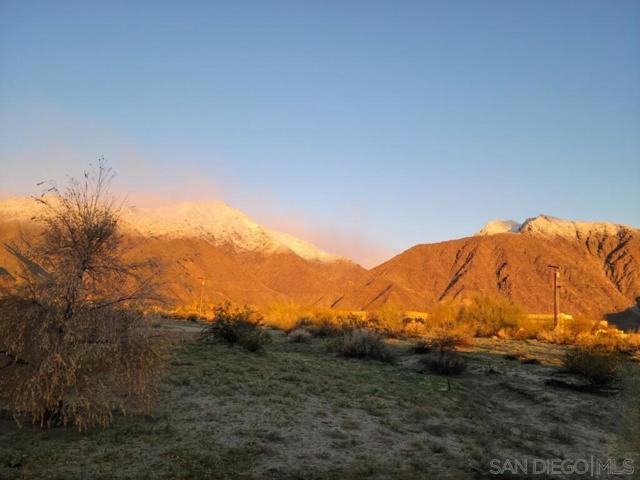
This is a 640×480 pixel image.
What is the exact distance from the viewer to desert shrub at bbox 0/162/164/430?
7746 mm

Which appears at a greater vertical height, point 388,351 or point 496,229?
point 496,229

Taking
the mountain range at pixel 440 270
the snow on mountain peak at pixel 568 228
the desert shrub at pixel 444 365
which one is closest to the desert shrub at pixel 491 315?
the desert shrub at pixel 444 365

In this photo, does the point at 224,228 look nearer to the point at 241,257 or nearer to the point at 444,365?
the point at 241,257

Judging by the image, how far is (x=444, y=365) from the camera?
16.5 m

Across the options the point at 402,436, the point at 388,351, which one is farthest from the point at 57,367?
the point at 388,351

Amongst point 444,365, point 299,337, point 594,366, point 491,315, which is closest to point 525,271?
point 491,315

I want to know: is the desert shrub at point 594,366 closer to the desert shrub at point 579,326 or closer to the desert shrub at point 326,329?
the desert shrub at point 326,329

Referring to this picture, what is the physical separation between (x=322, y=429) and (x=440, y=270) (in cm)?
8603

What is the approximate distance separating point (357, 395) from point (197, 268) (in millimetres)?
82711

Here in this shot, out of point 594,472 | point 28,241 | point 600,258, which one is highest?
point 600,258

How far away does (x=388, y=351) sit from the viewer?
19.4 meters

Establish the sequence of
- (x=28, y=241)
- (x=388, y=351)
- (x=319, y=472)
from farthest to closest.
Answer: (x=388, y=351), (x=28, y=241), (x=319, y=472)

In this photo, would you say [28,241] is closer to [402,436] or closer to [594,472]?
[402,436]

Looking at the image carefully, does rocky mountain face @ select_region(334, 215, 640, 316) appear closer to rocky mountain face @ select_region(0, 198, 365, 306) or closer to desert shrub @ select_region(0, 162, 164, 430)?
rocky mountain face @ select_region(0, 198, 365, 306)
